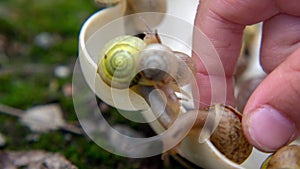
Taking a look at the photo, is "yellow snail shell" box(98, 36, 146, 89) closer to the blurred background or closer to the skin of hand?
the skin of hand

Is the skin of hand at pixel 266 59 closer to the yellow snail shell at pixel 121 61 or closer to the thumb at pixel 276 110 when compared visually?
the thumb at pixel 276 110

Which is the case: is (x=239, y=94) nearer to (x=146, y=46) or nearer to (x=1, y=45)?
(x=146, y=46)

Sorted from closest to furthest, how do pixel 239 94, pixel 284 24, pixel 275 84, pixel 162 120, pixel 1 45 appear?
pixel 275 84 < pixel 162 120 < pixel 284 24 < pixel 239 94 < pixel 1 45

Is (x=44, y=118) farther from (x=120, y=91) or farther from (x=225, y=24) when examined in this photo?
(x=225, y=24)

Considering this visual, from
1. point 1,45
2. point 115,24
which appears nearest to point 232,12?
point 115,24

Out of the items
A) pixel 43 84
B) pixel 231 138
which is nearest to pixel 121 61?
pixel 231 138

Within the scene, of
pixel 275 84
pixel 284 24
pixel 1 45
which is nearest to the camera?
pixel 275 84

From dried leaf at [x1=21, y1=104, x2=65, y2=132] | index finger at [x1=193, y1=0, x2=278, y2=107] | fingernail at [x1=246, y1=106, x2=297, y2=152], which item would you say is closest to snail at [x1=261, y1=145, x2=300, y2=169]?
fingernail at [x1=246, y1=106, x2=297, y2=152]

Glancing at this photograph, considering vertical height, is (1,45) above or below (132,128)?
below

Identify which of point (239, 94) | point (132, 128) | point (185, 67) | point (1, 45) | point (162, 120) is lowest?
point (1, 45)
